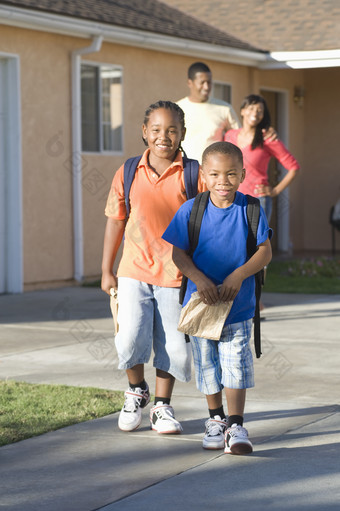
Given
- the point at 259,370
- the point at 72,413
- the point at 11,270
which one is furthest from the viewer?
the point at 11,270

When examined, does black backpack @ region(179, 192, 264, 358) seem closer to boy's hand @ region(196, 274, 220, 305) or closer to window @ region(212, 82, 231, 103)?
boy's hand @ region(196, 274, 220, 305)

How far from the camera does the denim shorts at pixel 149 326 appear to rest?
5.25m

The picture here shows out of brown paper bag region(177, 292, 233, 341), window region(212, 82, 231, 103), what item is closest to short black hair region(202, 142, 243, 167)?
brown paper bag region(177, 292, 233, 341)

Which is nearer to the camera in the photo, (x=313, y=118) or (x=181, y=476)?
(x=181, y=476)

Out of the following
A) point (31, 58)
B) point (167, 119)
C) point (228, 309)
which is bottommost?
point (228, 309)

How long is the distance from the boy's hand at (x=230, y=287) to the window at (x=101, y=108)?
870 cm

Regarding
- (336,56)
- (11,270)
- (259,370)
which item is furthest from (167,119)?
(336,56)

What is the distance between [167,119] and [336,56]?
11.1 meters

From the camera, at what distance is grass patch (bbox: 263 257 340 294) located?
481 inches

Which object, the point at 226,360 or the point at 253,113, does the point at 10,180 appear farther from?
the point at 226,360

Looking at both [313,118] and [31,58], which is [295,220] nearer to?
[313,118]

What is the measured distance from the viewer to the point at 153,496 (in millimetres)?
4188

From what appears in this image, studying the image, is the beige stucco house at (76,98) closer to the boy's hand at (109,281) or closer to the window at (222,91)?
Result: the window at (222,91)

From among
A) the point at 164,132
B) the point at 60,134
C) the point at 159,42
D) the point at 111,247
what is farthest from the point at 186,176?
the point at 159,42
